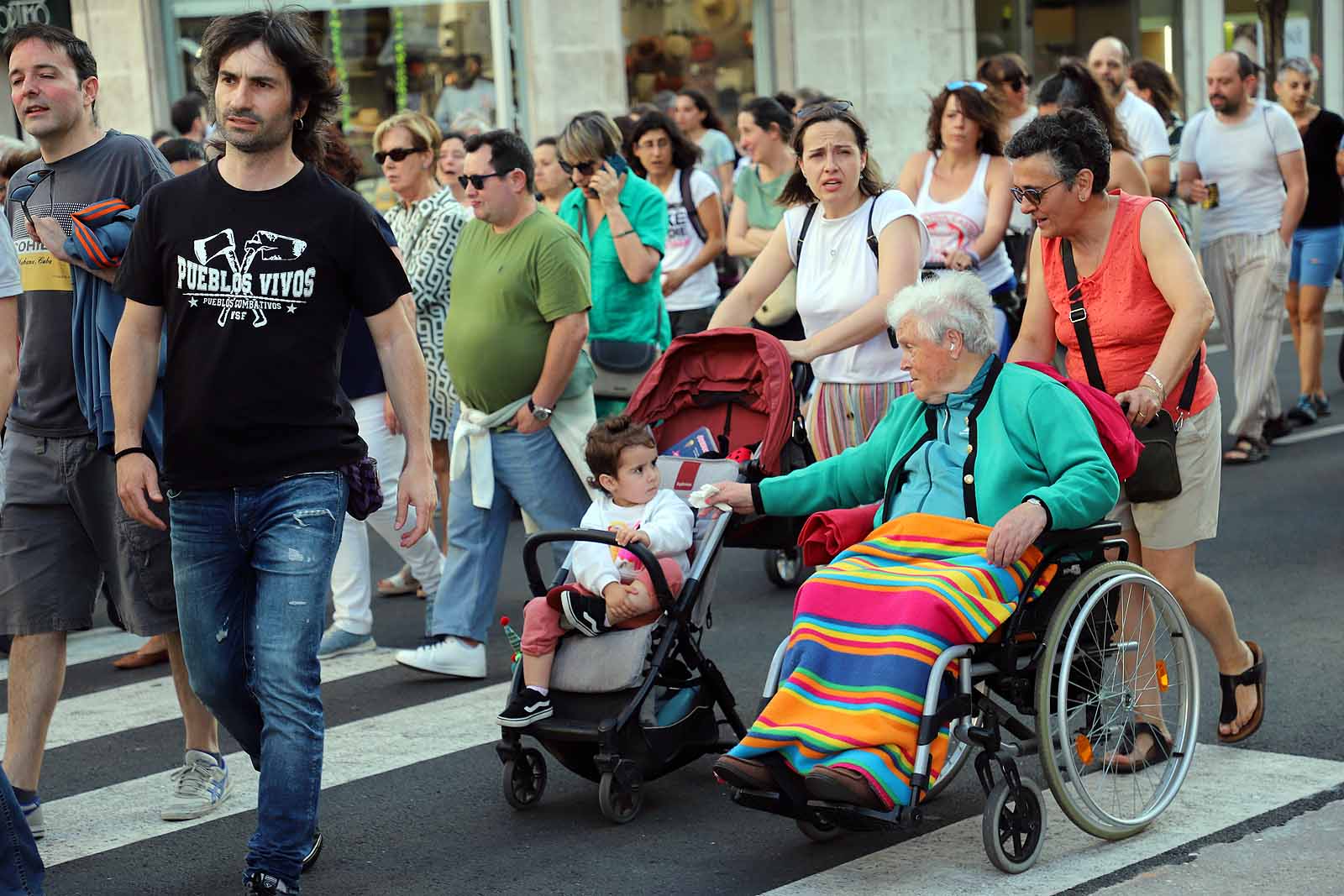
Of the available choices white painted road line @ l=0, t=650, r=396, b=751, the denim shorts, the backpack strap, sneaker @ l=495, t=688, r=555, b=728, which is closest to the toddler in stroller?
sneaker @ l=495, t=688, r=555, b=728

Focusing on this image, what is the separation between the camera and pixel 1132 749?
5.13m

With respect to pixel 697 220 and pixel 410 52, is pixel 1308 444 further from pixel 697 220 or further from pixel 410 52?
pixel 410 52

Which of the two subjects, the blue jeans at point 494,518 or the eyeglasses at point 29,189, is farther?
the blue jeans at point 494,518

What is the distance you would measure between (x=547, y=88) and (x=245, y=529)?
13.8 m

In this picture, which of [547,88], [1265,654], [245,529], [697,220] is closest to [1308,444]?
[697,220]

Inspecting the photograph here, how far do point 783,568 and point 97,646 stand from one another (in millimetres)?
3048

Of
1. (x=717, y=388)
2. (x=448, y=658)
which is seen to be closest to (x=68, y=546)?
(x=448, y=658)

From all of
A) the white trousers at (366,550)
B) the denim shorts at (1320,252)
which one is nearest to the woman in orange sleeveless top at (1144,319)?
the white trousers at (366,550)

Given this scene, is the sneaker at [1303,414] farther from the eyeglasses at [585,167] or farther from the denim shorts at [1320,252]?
the eyeglasses at [585,167]

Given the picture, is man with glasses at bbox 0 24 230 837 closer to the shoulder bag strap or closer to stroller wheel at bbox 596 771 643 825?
stroller wheel at bbox 596 771 643 825

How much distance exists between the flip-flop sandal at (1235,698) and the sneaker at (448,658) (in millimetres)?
2783

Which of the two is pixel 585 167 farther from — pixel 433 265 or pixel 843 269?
pixel 843 269

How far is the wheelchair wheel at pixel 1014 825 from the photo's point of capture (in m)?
4.54

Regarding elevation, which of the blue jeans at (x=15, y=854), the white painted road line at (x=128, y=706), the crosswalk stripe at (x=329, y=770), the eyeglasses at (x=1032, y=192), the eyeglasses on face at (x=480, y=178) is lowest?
the white painted road line at (x=128, y=706)
